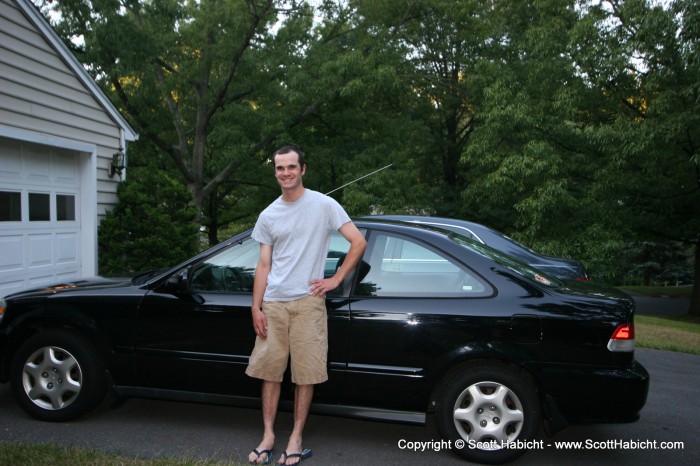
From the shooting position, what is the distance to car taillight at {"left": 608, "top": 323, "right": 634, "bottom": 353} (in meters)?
3.36

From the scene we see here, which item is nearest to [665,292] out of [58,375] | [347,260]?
[347,260]

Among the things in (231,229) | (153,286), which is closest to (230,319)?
(153,286)

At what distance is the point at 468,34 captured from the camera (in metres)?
22.5

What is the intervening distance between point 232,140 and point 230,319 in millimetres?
14375

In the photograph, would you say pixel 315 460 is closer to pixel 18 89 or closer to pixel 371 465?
pixel 371 465

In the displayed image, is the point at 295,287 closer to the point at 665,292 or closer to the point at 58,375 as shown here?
the point at 58,375

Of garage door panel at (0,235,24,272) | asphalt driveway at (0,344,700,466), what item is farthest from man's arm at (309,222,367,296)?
garage door panel at (0,235,24,272)

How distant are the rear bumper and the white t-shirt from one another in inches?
57.3

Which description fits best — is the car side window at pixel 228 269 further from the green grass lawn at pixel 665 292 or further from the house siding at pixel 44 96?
the green grass lawn at pixel 665 292

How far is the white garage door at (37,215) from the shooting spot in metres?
7.32

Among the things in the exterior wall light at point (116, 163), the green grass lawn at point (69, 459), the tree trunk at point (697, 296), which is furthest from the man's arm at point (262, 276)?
the tree trunk at point (697, 296)

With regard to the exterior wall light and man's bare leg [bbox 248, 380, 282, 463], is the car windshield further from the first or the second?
the exterior wall light

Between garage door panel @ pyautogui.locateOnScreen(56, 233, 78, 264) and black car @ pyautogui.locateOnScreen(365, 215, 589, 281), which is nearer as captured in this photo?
black car @ pyautogui.locateOnScreen(365, 215, 589, 281)

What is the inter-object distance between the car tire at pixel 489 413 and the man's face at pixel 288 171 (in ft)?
4.98
